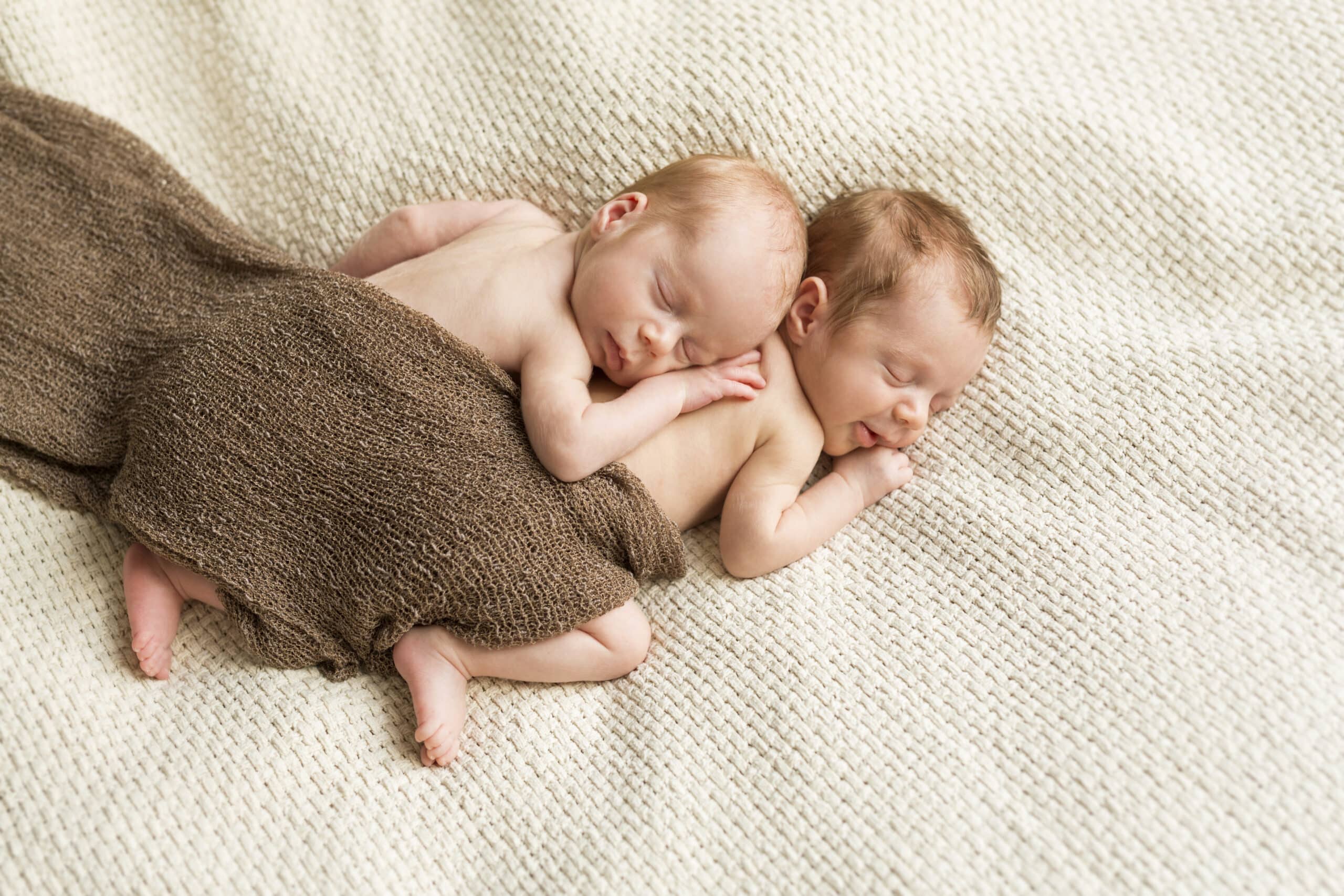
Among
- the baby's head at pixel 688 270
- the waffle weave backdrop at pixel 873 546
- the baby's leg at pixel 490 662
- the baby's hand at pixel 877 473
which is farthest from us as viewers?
the baby's hand at pixel 877 473

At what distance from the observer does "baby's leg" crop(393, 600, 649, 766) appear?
122 centimetres

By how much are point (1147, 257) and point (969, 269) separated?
289mm

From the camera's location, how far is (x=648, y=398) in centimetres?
135

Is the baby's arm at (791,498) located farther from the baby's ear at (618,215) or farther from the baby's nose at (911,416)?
the baby's ear at (618,215)

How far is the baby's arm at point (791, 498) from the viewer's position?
4.50 feet

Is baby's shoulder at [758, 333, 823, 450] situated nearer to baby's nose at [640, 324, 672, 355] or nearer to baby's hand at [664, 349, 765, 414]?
baby's hand at [664, 349, 765, 414]

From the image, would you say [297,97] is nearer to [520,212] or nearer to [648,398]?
[520,212]

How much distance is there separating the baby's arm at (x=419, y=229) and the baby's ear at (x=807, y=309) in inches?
16.8

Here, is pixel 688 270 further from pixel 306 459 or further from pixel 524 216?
pixel 306 459

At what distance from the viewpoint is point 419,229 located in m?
1.52

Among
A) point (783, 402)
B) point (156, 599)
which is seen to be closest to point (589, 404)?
point (783, 402)

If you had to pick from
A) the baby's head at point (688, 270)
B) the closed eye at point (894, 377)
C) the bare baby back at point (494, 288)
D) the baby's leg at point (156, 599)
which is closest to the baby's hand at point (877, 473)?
the closed eye at point (894, 377)

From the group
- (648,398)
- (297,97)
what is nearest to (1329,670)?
(648,398)

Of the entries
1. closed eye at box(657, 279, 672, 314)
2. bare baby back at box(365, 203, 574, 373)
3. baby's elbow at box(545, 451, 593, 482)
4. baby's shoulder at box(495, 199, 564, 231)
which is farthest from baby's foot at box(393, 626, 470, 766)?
baby's shoulder at box(495, 199, 564, 231)
